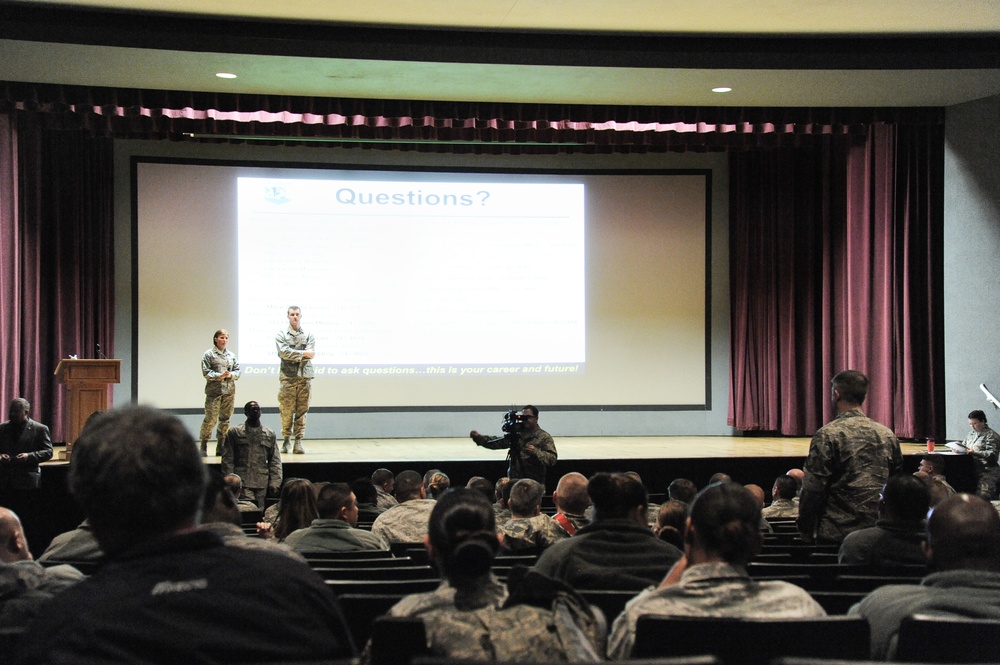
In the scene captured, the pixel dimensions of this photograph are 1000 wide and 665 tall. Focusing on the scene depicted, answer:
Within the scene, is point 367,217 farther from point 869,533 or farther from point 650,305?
point 869,533

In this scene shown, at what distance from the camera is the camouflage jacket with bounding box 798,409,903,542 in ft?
14.5

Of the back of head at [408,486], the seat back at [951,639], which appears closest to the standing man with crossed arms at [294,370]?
the back of head at [408,486]

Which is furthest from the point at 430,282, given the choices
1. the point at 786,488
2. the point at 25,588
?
the point at 25,588

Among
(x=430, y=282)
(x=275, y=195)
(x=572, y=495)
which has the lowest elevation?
(x=572, y=495)

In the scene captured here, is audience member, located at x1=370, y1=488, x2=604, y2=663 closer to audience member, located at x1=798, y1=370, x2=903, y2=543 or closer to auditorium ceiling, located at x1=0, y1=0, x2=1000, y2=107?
audience member, located at x1=798, y1=370, x2=903, y2=543

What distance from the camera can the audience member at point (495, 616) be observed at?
1852mm

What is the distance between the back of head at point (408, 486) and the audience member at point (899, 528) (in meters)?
2.31

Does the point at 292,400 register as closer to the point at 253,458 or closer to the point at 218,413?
the point at 218,413

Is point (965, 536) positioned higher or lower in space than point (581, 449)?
higher

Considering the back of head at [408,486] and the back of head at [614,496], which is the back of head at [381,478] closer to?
the back of head at [408,486]

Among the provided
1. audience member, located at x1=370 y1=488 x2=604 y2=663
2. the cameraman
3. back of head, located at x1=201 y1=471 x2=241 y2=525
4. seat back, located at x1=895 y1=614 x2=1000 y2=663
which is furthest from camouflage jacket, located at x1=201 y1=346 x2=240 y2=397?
seat back, located at x1=895 y1=614 x2=1000 y2=663

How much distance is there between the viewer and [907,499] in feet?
11.1

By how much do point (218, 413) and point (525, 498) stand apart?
6074 millimetres

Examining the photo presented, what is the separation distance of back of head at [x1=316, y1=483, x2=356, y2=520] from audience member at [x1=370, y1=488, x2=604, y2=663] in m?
1.83
